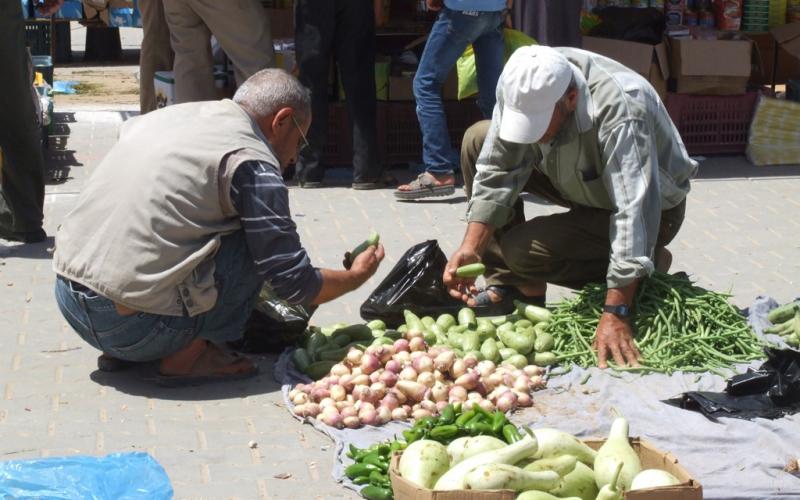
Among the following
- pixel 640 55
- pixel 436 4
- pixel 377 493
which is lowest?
pixel 377 493

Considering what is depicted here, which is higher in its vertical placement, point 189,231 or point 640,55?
point 640,55

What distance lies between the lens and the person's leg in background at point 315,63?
8031 mm

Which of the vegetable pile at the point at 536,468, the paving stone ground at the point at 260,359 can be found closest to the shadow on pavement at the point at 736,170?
the paving stone ground at the point at 260,359

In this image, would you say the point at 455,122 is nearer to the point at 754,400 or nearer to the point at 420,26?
the point at 420,26

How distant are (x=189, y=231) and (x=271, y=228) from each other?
29cm

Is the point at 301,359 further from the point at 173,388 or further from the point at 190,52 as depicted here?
the point at 190,52

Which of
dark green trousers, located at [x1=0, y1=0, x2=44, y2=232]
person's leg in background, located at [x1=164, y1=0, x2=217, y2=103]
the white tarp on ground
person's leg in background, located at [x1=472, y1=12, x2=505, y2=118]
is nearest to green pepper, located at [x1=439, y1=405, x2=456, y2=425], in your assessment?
the white tarp on ground

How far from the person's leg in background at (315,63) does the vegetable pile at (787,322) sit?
11.3ft

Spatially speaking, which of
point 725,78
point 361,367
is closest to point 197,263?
point 361,367

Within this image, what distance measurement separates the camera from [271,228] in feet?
14.5

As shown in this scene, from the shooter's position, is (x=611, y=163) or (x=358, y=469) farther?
(x=611, y=163)

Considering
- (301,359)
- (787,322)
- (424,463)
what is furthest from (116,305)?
(787,322)

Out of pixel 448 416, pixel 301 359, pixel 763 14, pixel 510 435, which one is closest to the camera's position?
pixel 510 435

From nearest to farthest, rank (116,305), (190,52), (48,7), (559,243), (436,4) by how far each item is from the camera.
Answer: (116,305) → (559,243) → (436,4) → (190,52) → (48,7)
